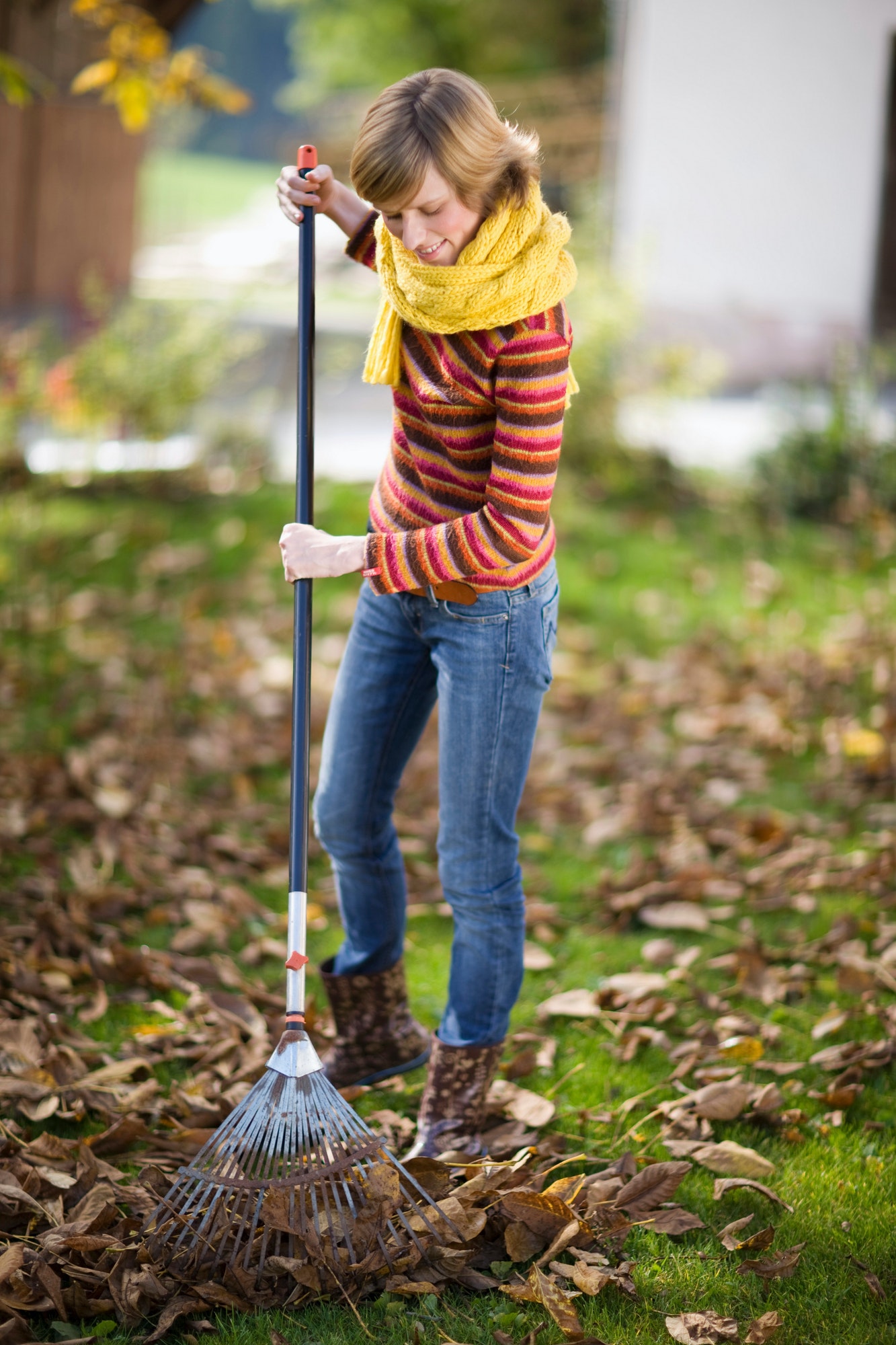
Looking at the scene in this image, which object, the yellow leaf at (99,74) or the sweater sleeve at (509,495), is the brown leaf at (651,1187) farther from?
the yellow leaf at (99,74)

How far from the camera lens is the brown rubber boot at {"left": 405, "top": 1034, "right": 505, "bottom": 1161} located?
8.30 ft

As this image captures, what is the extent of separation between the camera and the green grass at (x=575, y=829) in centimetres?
220

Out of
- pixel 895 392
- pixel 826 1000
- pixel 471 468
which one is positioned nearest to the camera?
pixel 471 468

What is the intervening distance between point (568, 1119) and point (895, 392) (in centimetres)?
847

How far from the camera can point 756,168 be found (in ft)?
33.3

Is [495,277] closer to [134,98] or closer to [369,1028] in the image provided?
[369,1028]

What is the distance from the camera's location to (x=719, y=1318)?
2.15 meters

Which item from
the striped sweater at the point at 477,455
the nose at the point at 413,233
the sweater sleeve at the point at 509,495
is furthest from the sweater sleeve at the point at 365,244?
the sweater sleeve at the point at 509,495

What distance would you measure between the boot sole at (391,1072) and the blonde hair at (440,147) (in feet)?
5.73

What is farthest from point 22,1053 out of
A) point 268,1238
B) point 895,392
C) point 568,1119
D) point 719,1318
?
point 895,392

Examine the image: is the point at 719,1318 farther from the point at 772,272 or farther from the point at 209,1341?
the point at 772,272

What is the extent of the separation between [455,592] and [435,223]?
1.96 ft

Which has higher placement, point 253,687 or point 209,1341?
point 253,687

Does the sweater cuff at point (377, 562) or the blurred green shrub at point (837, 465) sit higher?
the blurred green shrub at point (837, 465)
